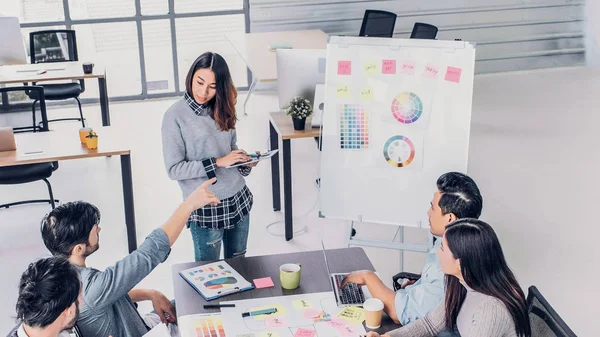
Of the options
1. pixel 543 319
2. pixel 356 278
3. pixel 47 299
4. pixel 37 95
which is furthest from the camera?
pixel 37 95

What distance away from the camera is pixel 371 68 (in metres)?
3.81

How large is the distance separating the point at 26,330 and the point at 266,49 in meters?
5.40

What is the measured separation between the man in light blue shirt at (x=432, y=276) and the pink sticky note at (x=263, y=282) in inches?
12.2

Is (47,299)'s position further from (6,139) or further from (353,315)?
(6,139)

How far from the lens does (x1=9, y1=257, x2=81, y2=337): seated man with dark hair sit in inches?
86.7

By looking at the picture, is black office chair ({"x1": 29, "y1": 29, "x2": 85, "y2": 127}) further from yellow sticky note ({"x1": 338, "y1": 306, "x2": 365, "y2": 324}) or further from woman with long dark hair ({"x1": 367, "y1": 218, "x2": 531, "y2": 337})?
woman with long dark hair ({"x1": 367, "y1": 218, "x2": 531, "y2": 337})

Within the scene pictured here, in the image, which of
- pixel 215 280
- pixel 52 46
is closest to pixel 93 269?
pixel 215 280

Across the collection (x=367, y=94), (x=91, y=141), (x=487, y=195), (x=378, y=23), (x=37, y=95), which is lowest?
(x=487, y=195)

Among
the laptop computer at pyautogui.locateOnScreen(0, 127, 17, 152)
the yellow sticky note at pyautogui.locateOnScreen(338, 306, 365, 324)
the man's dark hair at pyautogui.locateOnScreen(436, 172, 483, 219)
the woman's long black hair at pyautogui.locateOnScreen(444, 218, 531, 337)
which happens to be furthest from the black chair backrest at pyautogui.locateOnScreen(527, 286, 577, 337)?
the laptop computer at pyautogui.locateOnScreen(0, 127, 17, 152)

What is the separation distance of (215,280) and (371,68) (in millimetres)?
1440

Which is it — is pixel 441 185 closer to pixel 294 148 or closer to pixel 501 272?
pixel 501 272

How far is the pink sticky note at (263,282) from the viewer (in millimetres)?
3010

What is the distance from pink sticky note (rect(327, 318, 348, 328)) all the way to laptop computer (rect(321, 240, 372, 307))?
107 mm

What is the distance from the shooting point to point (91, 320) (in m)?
2.66
